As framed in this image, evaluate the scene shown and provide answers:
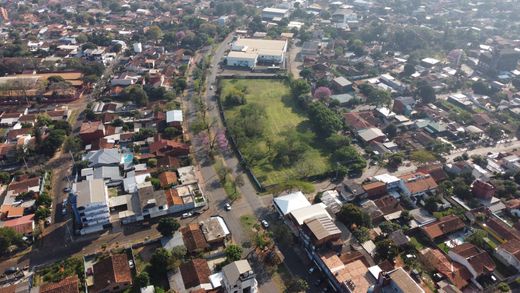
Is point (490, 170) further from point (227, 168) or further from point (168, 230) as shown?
point (168, 230)

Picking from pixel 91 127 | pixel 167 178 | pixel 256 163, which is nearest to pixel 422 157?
pixel 256 163

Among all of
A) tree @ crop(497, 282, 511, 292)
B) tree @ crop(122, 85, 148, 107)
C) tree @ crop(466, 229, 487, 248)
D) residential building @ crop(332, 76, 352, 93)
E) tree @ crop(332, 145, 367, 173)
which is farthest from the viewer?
residential building @ crop(332, 76, 352, 93)

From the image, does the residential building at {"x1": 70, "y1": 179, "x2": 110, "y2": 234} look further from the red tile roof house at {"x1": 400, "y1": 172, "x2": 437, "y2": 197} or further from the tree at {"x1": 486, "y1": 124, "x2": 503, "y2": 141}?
the tree at {"x1": 486, "y1": 124, "x2": 503, "y2": 141}

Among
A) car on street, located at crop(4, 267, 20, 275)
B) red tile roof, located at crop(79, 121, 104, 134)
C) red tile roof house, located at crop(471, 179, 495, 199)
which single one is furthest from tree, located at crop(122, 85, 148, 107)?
red tile roof house, located at crop(471, 179, 495, 199)

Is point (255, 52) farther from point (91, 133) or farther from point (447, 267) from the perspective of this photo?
point (447, 267)

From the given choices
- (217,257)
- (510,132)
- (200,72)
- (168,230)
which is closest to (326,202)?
(217,257)

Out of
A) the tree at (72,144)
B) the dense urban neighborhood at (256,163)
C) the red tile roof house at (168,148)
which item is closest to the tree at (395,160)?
the dense urban neighborhood at (256,163)
